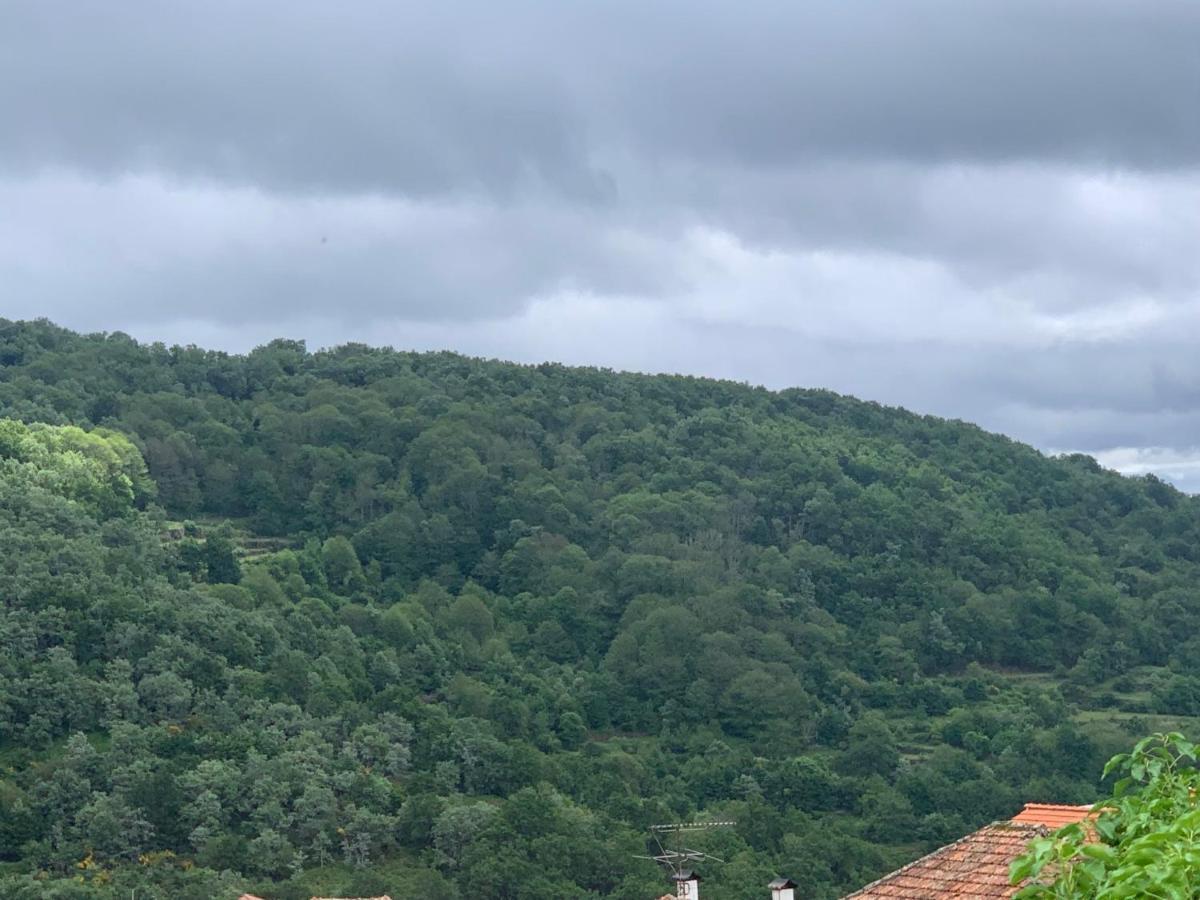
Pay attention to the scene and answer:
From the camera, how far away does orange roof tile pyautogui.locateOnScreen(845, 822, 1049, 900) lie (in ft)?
55.5

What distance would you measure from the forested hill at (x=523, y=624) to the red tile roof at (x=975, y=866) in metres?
39.5

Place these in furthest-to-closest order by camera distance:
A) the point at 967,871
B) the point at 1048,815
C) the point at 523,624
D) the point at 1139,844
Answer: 1. the point at 523,624
2. the point at 1048,815
3. the point at 967,871
4. the point at 1139,844

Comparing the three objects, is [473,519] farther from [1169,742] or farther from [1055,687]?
[1169,742]

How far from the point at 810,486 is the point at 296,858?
60.2 meters

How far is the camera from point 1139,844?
32.1 ft

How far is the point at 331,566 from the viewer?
328ft

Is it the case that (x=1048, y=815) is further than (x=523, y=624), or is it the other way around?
(x=523, y=624)

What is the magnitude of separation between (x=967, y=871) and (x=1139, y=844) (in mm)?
7842

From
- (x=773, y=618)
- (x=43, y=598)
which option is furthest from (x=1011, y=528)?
(x=43, y=598)

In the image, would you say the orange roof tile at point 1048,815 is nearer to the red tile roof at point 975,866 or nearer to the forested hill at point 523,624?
the red tile roof at point 975,866

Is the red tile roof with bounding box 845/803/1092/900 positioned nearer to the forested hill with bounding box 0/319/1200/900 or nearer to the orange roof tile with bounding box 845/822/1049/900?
the orange roof tile with bounding box 845/822/1049/900

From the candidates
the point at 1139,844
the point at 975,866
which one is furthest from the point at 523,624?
the point at 1139,844

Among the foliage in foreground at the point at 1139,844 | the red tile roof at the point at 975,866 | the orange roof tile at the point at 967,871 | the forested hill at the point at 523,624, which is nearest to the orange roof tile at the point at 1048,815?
the red tile roof at the point at 975,866

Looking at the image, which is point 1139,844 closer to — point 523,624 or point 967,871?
point 967,871
